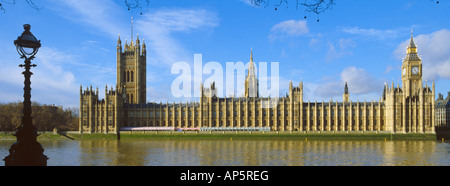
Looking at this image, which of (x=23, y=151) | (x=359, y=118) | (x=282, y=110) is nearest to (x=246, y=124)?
(x=282, y=110)

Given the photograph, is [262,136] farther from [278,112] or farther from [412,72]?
[412,72]

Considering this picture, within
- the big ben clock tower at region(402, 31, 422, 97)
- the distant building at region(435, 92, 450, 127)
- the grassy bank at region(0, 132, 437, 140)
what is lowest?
the grassy bank at region(0, 132, 437, 140)

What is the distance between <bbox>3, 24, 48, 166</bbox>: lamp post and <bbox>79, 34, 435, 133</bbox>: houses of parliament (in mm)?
108752

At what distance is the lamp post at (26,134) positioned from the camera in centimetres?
1307

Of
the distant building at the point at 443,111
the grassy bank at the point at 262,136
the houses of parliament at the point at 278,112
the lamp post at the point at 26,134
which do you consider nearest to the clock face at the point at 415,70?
the houses of parliament at the point at 278,112

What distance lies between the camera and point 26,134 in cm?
1322

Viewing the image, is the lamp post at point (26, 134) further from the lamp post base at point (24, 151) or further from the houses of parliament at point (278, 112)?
the houses of parliament at point (278, 112)

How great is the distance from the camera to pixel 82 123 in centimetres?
12019

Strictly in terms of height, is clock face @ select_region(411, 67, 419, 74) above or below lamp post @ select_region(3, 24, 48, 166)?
above

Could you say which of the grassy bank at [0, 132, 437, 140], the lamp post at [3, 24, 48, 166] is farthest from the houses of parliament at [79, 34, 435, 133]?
the lamp post at [3, 24, 48, 166]

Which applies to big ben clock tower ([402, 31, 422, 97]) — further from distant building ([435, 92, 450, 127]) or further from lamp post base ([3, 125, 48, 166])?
lamp post base ([3, 125, 48, 166])

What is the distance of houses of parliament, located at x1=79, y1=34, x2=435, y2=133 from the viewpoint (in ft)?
385

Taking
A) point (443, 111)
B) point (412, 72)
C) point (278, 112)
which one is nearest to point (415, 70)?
point (412, 72)
